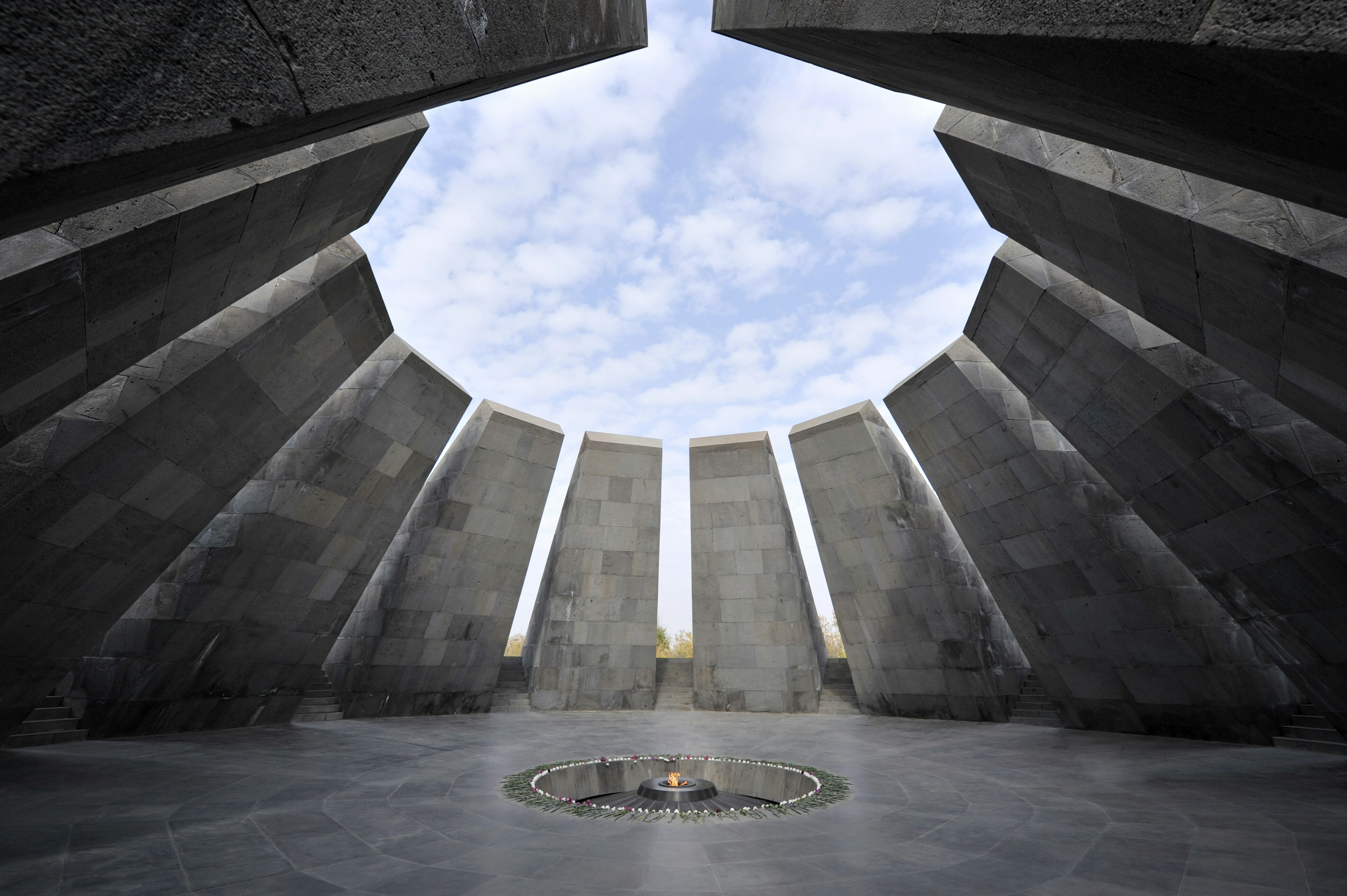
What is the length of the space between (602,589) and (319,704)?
8.35m

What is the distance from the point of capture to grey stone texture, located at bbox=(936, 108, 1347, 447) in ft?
17.2

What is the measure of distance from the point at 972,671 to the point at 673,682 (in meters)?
9.75

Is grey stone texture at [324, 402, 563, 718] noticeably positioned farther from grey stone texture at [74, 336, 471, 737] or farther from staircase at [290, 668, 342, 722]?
grey stone texture at [74, 336, 471, 737]

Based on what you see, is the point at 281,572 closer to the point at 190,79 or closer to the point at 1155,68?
the point at 190,79

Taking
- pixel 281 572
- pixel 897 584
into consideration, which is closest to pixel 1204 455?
pixel 897 584

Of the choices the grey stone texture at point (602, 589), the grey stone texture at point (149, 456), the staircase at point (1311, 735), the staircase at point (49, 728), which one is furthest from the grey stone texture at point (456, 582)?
the staircase at point (1311, 735)

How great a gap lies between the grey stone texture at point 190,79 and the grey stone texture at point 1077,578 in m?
12.5

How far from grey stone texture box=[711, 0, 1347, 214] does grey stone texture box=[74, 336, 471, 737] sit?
38.7ft

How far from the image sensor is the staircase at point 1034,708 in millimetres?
15992

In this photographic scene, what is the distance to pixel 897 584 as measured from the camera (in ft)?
59.2

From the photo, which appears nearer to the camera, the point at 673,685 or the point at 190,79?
the point at 190,79

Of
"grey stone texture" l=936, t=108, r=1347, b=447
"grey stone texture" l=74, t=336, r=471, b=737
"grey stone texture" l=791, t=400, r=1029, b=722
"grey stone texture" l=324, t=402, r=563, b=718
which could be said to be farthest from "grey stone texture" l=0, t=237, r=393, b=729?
"grey stone texture" l=791, t=400, r=1029, b=722

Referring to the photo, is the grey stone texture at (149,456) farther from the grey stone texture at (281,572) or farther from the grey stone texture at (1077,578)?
the grey stone texture at (1077,578)

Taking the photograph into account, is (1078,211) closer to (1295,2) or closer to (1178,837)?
(1295,2)
